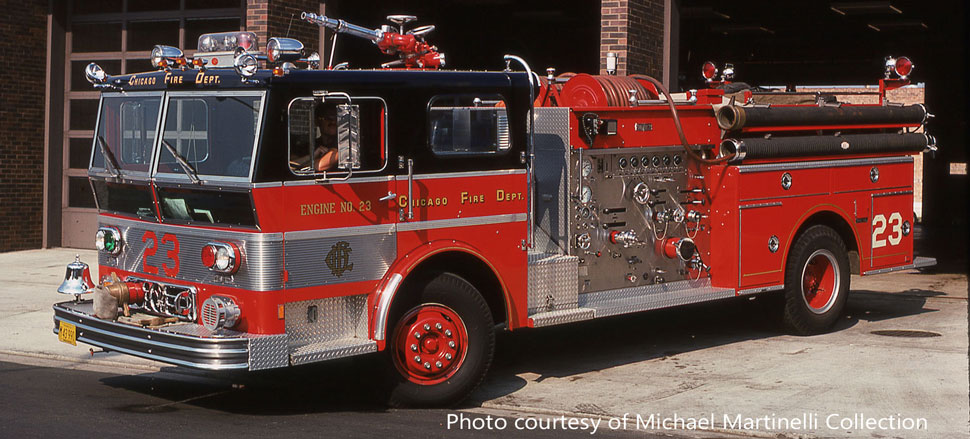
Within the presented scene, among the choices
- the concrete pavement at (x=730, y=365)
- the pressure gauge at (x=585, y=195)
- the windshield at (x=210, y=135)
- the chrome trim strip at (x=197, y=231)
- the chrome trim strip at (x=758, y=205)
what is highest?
the windshield at (x=210, y=135)

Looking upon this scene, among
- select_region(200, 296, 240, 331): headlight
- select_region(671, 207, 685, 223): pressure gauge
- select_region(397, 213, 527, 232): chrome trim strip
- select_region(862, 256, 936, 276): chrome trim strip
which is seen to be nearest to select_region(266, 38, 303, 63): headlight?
select_region(397, 213, 527, 232): chrome trim strip

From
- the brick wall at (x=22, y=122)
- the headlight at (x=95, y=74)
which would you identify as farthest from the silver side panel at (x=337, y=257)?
the brick wall at (x=22, y=122)

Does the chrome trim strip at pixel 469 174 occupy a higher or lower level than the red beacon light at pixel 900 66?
lower

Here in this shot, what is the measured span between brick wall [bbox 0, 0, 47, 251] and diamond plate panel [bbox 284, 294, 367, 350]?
11.5 meters

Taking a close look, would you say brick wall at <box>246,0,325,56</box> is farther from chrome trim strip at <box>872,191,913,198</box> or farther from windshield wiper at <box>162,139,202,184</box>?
chrome trim strip at <box>872,191,913,198</box>

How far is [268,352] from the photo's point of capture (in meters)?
A: 6.92

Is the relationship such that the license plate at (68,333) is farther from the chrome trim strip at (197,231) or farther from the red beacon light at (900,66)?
the red beacon light at (900,66)

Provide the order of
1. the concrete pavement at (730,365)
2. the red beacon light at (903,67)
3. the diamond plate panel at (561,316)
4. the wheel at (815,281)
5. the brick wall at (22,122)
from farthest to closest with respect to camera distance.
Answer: the brick wall at (22,122)
the red beacon light at (903,67)
the wheel at (815,281)
the diamond plate panel at (561,316)
the concrete pavement at (730,365)

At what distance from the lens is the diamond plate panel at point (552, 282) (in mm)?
8438

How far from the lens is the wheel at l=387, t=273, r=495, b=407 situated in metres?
7.59

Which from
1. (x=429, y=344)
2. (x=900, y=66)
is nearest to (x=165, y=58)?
(x=429, y=344)

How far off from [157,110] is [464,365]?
2.68 m

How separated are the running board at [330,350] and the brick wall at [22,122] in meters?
11.6

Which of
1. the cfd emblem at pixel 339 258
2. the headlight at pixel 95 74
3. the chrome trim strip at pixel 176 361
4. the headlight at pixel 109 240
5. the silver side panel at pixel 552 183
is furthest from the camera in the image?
the silver side panel at pixel 552 183
